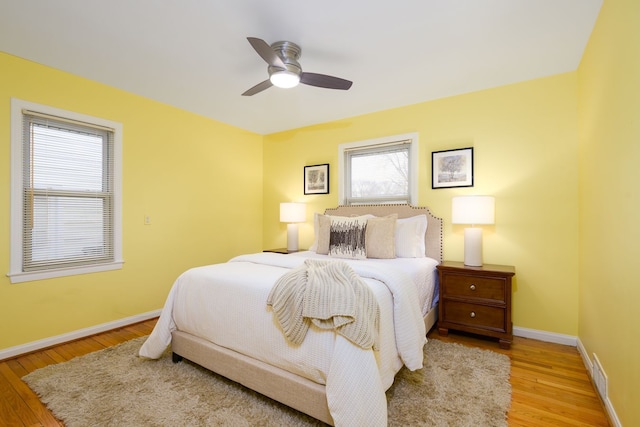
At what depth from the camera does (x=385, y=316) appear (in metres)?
1.66

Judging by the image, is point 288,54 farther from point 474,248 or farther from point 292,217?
point 474,248

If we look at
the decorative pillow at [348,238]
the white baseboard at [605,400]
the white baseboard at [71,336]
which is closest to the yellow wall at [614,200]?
the white baseboard at [605,400]

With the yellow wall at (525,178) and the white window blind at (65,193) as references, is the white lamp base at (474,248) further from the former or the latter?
the white window blind at (65,193)

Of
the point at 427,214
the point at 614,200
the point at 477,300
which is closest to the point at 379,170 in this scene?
the point at 427,214

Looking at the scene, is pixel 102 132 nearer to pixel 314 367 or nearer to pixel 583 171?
pixel 314 367

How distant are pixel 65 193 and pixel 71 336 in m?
1.33

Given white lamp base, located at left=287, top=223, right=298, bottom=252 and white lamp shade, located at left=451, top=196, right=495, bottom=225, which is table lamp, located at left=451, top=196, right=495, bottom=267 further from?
white lamp base, located at left=287, top=223, right=298, bottom=252

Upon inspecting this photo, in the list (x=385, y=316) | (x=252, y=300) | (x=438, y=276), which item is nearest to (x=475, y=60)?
(x=438, y=276)

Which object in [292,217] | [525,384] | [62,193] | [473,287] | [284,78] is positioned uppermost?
[284,78]

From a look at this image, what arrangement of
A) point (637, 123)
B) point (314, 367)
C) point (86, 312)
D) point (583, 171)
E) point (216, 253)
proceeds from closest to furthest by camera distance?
1. point (637, 123)
2. point (314, 367)
3. point (583, 171)
4. point (86, 312)
5. point (216, 253)

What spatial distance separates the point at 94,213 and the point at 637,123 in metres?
4.05

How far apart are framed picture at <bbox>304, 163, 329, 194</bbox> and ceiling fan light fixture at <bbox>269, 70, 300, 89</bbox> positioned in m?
1.80

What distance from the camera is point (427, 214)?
3256mm

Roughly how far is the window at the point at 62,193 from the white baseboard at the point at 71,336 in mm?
561
